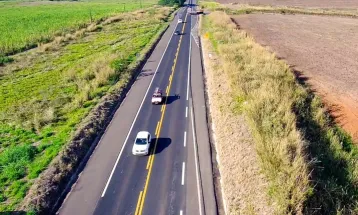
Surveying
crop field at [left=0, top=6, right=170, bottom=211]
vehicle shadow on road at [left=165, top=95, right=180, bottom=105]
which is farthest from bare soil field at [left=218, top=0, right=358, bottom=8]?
vehicle shadow on road at [left=165, top=95, right=180, bottom=105]

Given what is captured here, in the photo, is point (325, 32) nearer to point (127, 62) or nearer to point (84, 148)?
point (127, 62)

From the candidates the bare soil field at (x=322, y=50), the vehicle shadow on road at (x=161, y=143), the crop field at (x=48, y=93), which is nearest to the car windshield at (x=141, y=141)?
the vehicle shadow on road at (x=161, y=143)

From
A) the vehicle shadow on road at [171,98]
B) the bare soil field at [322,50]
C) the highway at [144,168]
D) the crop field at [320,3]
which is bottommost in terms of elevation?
the highway at [144,168]

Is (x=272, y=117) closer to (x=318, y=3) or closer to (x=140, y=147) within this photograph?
(x=140, y=147)

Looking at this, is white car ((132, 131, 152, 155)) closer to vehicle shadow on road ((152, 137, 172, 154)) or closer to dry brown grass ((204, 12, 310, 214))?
vehicle shadow on road ((152, 137, 172, 154))

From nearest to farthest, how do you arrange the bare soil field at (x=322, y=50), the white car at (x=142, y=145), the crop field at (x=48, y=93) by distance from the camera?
the crop field at (x=48, y=93)
the white car at (x=142, y=145)
the bare soil field at (x=322, y=50)

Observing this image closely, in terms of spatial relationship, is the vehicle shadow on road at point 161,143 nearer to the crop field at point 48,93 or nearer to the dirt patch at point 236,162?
the dirt patch at point 236,162

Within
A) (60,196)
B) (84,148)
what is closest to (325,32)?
(84,148)
